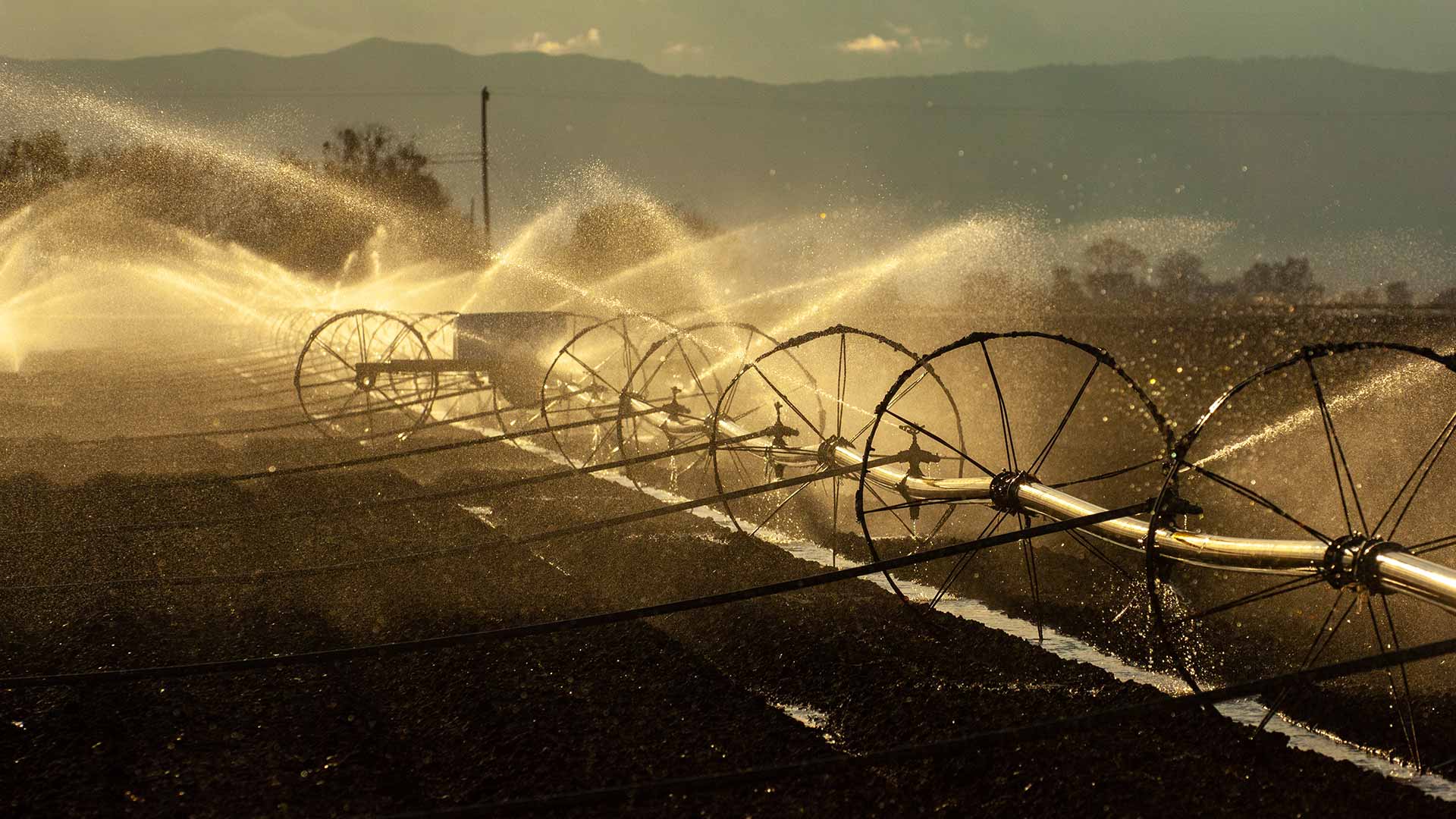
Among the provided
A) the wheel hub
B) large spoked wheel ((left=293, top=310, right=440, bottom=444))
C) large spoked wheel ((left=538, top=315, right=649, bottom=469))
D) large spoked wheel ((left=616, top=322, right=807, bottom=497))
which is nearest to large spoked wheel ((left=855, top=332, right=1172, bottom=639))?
the wheel hub

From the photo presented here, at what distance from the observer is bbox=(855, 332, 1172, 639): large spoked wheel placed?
749 cm

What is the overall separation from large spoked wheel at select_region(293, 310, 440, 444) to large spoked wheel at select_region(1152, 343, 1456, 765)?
340 inches

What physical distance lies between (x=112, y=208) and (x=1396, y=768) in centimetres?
7234

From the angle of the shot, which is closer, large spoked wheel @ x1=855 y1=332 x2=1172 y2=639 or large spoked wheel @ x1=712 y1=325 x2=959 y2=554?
large spoked wheel @ x1=855 y1=332 x2=1172 y2=639

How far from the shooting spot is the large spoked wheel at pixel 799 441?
9.48m

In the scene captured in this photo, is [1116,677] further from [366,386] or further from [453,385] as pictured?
[453,385]

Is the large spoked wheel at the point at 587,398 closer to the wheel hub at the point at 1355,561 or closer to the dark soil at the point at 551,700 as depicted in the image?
the dark soil at the point at 551,700

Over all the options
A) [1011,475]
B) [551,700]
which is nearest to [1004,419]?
[1011,475]

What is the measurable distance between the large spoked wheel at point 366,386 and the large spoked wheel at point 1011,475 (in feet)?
19.4

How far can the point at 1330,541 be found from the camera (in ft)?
17.6

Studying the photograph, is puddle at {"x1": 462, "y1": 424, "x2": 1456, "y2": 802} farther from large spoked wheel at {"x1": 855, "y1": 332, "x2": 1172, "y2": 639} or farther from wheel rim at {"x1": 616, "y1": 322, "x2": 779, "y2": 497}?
wheel rim at {"x1": 616, "y1": 322, "x2": 779, "y2": 497}

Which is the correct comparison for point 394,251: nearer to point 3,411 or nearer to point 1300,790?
point 3,411

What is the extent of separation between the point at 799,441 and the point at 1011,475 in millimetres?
5775

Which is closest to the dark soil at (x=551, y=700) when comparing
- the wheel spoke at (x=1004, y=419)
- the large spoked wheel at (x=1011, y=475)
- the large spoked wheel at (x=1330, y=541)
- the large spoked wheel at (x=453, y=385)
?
the large spoked wheel at (x=1330, y=541)
